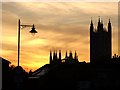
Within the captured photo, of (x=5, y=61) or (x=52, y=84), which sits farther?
(x=5, y=61)

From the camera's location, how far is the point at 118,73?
49750mm

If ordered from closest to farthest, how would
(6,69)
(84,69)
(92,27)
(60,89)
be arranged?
(60,89), (84,69), (6,69), (92,27)

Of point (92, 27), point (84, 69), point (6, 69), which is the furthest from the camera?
point (92, 27)

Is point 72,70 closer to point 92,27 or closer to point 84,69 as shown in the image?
point 84,69

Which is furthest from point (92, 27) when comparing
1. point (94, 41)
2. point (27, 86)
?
point (27, 86)

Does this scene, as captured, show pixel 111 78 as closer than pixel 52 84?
No

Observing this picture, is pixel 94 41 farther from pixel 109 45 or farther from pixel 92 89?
pixel 92 89

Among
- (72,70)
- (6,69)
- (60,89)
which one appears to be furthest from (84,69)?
(6,69)

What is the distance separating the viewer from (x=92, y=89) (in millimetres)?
47281

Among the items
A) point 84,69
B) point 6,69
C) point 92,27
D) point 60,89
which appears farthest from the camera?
point 92,27

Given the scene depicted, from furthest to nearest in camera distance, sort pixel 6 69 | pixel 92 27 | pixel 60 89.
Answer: pixel 92 27, pixel 6 69, pixel 60 89

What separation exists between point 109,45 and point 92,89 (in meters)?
140

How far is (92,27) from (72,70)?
13553 centimetres

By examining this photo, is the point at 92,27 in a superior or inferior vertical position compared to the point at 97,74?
superior
